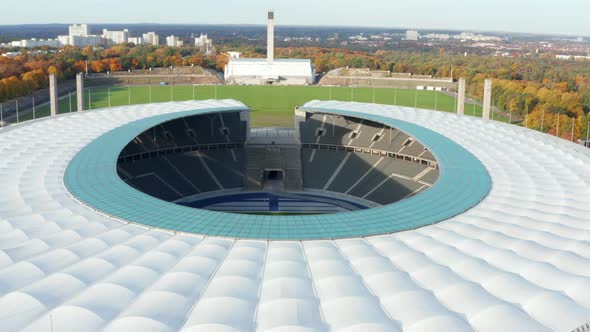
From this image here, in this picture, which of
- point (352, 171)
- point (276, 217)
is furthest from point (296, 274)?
point (352, 171)

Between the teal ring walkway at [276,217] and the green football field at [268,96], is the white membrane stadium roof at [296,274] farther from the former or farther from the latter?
the green football field at [268,96]

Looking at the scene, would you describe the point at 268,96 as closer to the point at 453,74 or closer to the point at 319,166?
the point at 453,74

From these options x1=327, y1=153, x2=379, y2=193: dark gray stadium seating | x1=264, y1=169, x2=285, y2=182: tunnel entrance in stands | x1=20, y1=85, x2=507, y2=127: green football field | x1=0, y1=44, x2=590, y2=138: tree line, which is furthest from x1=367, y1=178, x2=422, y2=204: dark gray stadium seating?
x1=20, y1=85, x2=507, y2=127: green football field

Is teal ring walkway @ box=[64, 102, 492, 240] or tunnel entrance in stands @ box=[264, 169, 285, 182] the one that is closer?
teal ring walkway @ box=[64, 102, 492, 240]

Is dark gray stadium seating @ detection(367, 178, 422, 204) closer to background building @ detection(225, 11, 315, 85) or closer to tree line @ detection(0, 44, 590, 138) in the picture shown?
tree line @ detection(0, 44, 590, 138)

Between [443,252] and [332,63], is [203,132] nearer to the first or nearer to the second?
[443,252]

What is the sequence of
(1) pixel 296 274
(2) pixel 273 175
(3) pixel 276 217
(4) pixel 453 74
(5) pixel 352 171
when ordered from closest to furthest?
(1) pixel 296 274 < (3) pixel 276 217 < (5) pixel 352 171 < (2) pixel 273 175 < (4) pixel 453 74
